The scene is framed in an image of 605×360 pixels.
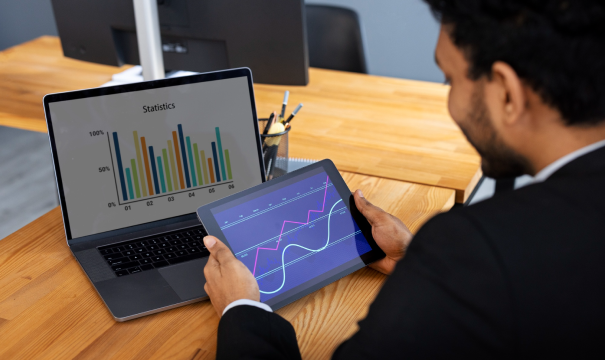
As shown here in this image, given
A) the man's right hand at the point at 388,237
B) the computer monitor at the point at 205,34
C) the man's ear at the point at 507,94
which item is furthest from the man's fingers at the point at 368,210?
the computer monitor at the point at 205,34

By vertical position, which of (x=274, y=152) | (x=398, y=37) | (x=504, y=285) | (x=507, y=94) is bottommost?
(x=398, y=37)

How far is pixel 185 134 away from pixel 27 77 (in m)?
1.20

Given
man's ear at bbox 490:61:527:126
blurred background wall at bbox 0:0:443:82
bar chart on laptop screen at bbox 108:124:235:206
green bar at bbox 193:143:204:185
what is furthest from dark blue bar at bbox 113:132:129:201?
blurred background wall at bbox 0:0:443:82

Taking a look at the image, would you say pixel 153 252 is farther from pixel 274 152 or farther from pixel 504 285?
pixel 504 285

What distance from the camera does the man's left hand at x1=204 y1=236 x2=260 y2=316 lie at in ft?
2.59

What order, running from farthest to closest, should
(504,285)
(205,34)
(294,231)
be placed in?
(205,34)
(294,231)
(504,285)

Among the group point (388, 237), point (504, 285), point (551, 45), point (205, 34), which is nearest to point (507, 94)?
point (551, 45)

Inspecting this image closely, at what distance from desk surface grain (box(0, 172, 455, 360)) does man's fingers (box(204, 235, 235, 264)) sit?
9 centimetres

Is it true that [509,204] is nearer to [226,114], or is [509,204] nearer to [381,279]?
[381,279]

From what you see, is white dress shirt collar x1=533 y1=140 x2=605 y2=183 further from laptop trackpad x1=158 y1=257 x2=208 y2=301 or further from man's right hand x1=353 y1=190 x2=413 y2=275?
laptop trackpad x1=158 y1=257 x2=208 y2=301

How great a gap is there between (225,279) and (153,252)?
0.22 metres

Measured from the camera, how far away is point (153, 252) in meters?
0.96

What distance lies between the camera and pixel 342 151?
4.68 ft

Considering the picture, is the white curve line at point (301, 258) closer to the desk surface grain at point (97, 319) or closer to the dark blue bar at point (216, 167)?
the desk surface grain at point (97, 319)
